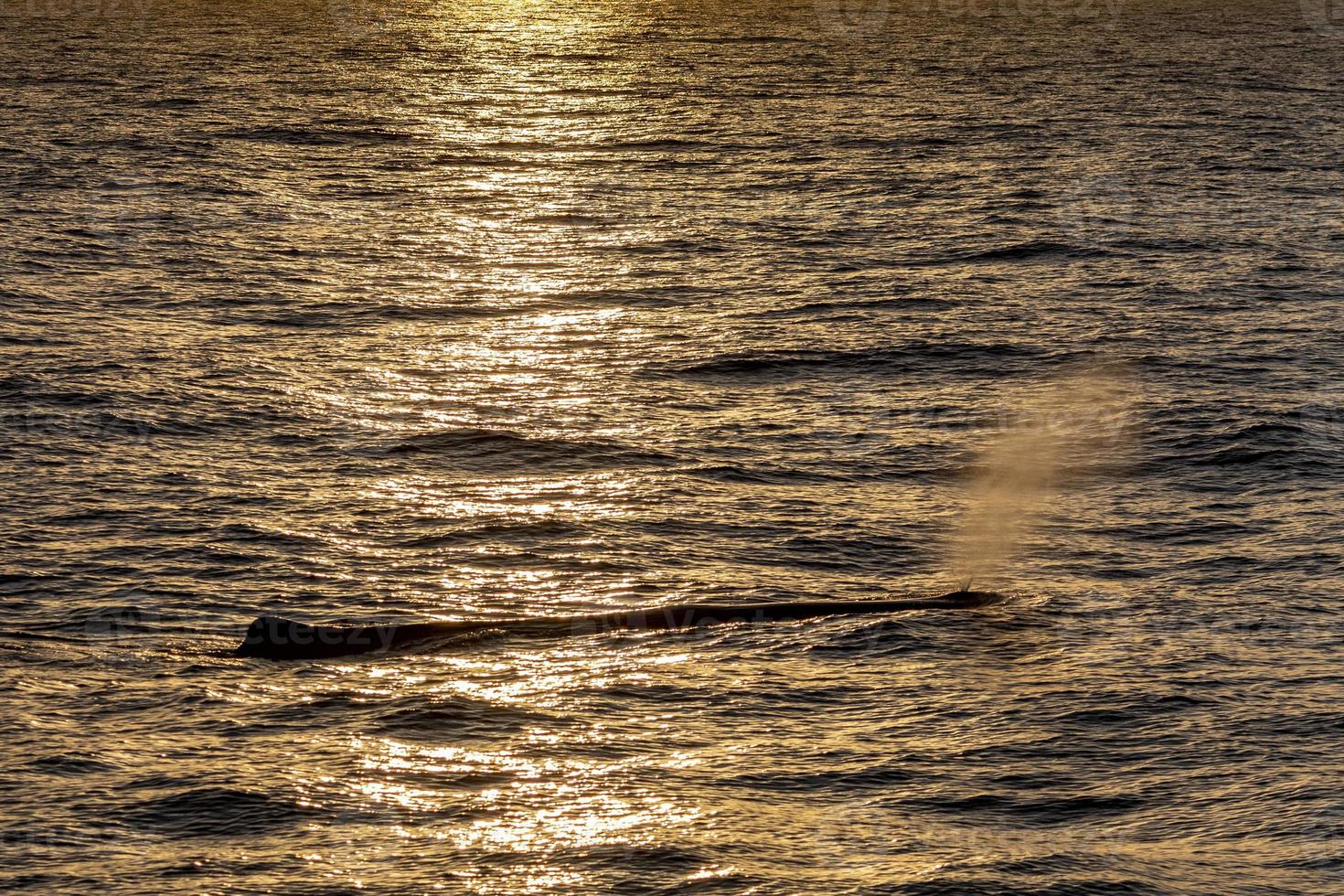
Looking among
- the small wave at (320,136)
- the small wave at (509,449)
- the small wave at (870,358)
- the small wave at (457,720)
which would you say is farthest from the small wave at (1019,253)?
the small wave at (457,720)

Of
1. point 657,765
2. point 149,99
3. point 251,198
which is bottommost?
point 657,765

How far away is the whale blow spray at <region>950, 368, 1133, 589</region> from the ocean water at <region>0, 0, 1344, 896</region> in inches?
7.4

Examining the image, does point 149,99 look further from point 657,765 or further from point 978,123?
point 657,765

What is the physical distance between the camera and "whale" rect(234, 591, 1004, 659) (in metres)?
19.2

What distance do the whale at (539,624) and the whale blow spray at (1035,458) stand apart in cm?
137

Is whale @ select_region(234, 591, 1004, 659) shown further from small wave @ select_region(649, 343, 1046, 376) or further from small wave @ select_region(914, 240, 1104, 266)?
small wave @ select_region(914, 240, 1104, 266)

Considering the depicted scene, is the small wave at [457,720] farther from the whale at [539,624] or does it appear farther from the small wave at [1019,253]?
the small wave at [1019,253]

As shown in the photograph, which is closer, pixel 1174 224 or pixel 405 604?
pixel 405 604

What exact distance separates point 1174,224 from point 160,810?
33.7m

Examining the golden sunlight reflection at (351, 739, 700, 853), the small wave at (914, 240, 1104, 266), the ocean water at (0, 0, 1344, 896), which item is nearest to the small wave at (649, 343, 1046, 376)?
the ocean water at (0, 0, 1344, 896)

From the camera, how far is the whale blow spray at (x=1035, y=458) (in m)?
22.9

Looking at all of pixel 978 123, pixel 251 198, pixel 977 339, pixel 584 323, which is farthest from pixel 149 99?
pixel 977 339

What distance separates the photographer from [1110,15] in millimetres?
115688

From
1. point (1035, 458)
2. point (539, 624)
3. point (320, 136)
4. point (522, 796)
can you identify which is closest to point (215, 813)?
point (522, 796)
